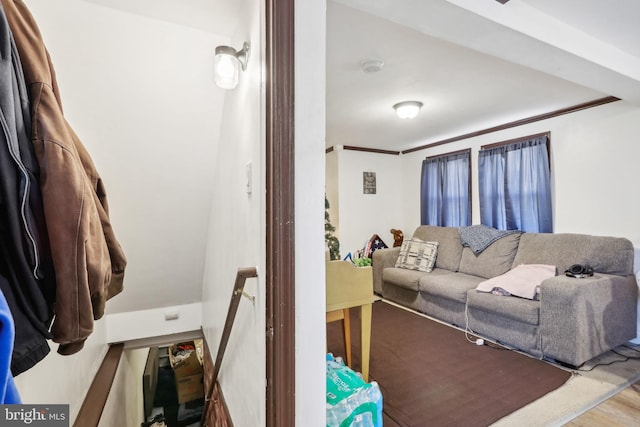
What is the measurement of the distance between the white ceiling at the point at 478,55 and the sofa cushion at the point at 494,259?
1.47 meters

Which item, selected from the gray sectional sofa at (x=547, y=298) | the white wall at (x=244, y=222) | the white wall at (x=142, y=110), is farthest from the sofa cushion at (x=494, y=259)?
the white wall at (x=142, y=110)

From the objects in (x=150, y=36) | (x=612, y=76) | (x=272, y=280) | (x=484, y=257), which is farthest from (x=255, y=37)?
(x=484, y=257)

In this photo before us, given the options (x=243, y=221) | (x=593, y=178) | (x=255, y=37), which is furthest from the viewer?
(x=593, y=178)

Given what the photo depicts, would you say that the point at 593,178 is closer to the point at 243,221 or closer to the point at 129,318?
the point at 243,221

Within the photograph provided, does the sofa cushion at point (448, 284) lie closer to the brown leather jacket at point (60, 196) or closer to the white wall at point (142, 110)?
the white wall at point (142, 110)

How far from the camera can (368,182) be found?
16.2 ft

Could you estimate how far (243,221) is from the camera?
1.46m

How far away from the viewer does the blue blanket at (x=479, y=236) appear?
354 centimetres

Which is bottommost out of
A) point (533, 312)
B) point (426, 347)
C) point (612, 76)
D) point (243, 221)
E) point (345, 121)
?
point (426, 347)

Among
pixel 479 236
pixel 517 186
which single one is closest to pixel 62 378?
pixel 479 236

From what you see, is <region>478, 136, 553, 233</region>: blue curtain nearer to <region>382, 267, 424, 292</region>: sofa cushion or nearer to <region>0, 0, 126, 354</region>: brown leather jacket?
<region>382, 267, 424, 292</region>: sofa cushion

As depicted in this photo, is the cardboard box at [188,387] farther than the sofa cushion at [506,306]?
Yes

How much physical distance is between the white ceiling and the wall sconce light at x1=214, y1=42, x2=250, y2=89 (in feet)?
1.49

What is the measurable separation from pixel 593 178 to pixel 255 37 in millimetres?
3504
